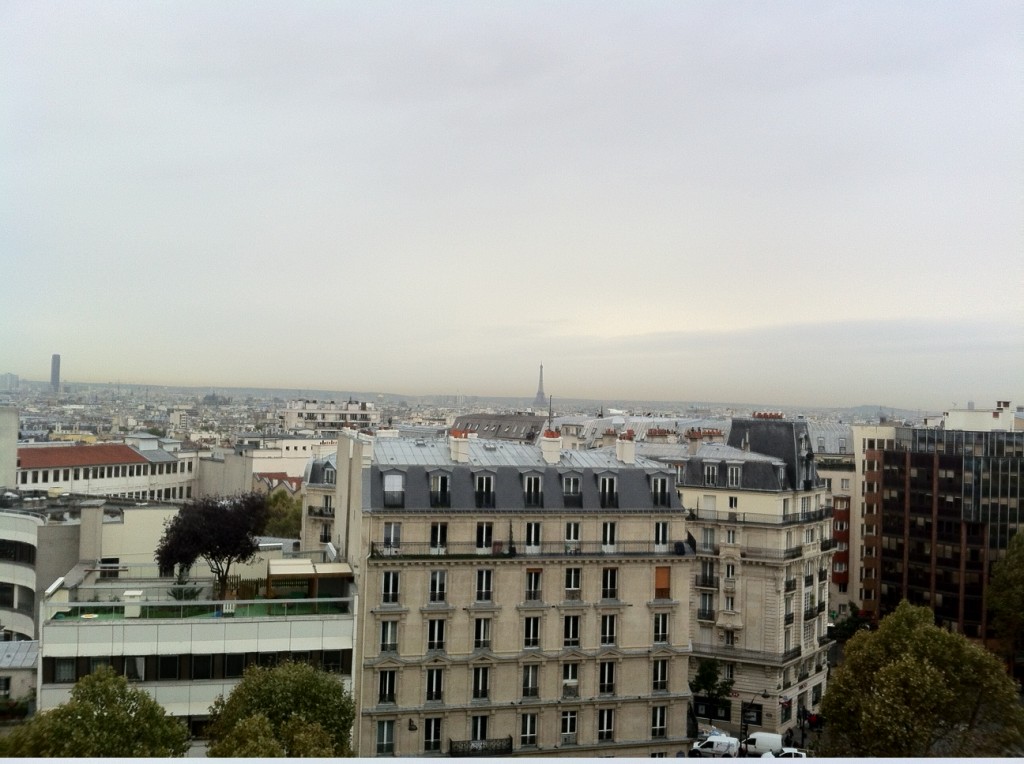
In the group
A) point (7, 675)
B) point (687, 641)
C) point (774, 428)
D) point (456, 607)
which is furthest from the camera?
point (774, 428)

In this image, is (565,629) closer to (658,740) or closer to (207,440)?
(658,740)

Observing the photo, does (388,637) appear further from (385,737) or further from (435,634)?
(385,737)

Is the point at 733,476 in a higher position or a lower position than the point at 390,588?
higher

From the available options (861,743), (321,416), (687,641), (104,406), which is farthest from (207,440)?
(861,743)

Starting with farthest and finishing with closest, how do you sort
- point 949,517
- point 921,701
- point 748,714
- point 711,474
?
point 949,517 < point 711,474 < point 748,714 < point 921,701

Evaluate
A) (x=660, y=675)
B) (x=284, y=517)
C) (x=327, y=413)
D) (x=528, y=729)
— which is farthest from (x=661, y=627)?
(x=327, y=413)

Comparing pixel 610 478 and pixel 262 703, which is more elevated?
pixel 610 478

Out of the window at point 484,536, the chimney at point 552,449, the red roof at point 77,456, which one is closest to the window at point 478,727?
the window at point 484,536

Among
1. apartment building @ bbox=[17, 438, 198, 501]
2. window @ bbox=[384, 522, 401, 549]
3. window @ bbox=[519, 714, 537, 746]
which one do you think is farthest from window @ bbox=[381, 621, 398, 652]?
apartment building @ bbox=[17, 438, 198, 501]
